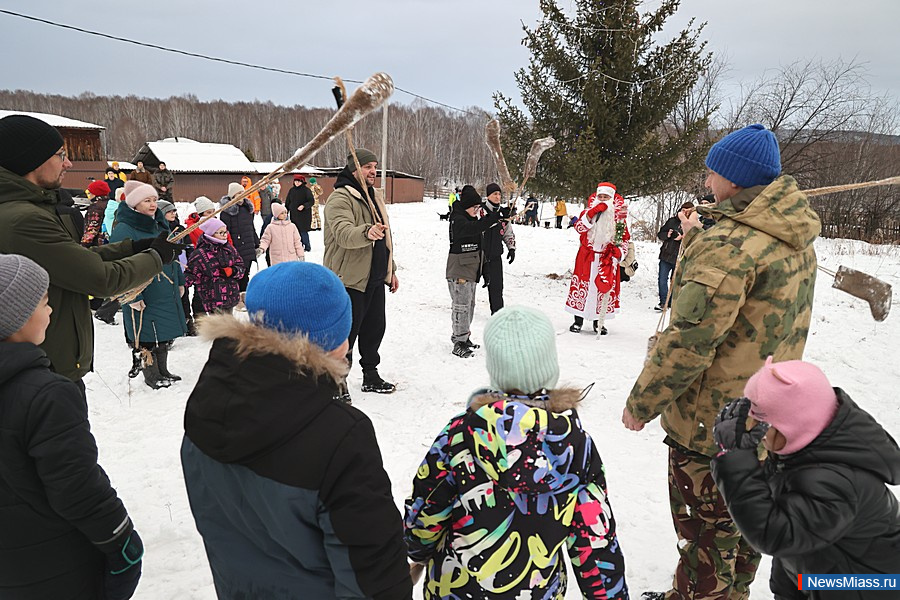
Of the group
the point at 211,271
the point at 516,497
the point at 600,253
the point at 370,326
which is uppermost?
the point at 600,253

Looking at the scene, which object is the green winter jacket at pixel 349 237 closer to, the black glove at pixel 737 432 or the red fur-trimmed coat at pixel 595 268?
the black glove at pixel 737 432

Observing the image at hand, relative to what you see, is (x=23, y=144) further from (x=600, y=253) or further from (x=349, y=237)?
(x=600, y=253)

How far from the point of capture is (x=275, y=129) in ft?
212

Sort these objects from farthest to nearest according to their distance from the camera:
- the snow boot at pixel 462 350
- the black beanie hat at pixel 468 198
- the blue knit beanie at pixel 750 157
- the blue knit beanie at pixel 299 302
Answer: the snow boot at pixel 462 350 → the black beanie hat at pixel 468 198 → the blue knit beanie at pixel 750 157 → the blue knit beanie at pixel 299 302

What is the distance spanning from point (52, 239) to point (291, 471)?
1.95 meters

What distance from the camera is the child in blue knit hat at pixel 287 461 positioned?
4.06 ft

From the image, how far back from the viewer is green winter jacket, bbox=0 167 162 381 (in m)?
2.28

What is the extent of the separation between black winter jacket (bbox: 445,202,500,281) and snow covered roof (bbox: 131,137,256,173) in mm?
29570

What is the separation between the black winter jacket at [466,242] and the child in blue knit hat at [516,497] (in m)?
4.59

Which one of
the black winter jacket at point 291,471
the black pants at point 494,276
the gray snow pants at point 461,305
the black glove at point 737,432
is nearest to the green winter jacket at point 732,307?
the black glove at point 737,432

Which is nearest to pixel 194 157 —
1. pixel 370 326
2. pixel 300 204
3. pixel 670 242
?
pixel 300 204

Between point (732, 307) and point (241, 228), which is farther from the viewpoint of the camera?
point (241, 228)

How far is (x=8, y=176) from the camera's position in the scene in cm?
230

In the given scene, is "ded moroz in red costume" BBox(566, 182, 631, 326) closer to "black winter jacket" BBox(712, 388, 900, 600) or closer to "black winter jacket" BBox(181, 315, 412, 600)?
"black winter jacket" BBox(712, 388, 900, 600)
